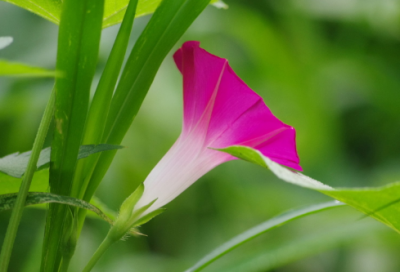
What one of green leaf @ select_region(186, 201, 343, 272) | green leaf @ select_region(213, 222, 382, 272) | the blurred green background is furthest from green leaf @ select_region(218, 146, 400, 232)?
the blurred green background

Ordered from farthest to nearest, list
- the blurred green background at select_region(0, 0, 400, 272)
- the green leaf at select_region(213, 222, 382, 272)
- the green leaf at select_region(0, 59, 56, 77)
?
1. the blurred green background at select_region(0, 0, 400, 272)
2. the green leaf at select_region(213, 222, 382, 272)
3. the green leaf at select_region(0, 59, 56, 77)

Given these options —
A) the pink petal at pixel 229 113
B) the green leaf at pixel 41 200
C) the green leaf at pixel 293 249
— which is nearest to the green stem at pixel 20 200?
the green leaf at pixel 41 200

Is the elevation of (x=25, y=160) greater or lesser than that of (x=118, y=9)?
lesser

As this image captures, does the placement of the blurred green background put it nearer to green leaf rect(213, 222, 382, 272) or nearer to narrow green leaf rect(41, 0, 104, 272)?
green leaf rect(213, 222, 382, 272)

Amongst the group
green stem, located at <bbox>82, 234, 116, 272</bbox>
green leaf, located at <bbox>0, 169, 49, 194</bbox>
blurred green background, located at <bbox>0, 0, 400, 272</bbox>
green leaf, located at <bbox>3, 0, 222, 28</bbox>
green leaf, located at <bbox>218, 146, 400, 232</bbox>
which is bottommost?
green stem, located at <bbox>82, 234, 116, 272</bbox>

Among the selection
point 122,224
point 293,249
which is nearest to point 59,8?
point 122,224

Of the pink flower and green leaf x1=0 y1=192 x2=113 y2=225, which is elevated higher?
the pink flower

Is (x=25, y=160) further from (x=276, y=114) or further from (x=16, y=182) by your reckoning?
(x=276, y=114)
